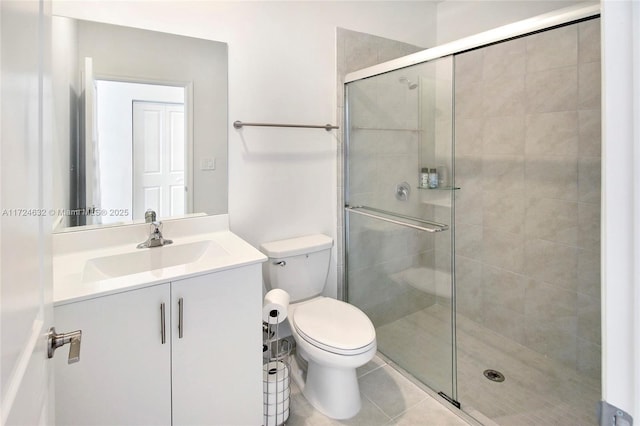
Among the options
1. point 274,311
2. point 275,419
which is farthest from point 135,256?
point 275,419

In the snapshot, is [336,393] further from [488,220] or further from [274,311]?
[488,220]

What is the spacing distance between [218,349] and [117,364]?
341mm

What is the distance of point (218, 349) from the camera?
137 centimetres

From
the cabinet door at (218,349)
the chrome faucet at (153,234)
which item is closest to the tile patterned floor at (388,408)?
the cabinet door at (218,349)

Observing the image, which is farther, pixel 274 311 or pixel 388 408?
pixel 388 408

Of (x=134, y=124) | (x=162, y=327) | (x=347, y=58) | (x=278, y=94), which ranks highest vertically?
(x=347, y=58)

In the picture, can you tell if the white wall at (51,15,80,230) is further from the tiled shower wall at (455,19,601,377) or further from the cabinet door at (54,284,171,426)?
Result: the tiled shower wall at (455,19,601,377)

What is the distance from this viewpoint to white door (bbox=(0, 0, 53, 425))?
1.49 ft

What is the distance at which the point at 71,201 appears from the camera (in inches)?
59.3

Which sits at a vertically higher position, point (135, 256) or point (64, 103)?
point (64, 103)
